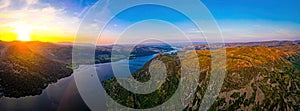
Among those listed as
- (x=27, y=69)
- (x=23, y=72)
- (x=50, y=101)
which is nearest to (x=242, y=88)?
(x=50, y=101)

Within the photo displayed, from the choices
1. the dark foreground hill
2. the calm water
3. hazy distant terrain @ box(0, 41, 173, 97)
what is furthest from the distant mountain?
the dark foreground hill

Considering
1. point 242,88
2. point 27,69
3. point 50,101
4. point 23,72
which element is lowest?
point 50,101

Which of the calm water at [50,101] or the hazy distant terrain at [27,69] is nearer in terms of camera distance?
the calm water at [50,101]

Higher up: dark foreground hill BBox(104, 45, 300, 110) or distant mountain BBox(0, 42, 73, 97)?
dark foreground hill BBox(104, 45, 300, 110)

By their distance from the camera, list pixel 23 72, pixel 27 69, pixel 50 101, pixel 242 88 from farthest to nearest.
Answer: pixel 27 69
pixel 23 72
pixel 50 101
pixel 242 88

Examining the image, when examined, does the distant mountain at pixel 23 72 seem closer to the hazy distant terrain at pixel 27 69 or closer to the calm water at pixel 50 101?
the hazy distant terrain at pixel 27 69

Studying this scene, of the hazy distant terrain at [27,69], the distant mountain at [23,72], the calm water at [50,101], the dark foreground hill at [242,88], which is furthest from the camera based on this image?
the hazy distant terrain at [27,69]

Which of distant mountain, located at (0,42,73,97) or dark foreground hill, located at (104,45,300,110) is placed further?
distant mountain, located at (0,42,73,97)

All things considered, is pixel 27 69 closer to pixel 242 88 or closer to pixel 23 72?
pixel 23 72

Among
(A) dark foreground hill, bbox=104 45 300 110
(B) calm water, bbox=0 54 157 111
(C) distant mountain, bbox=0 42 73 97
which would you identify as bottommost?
(B) calm water, bbox=0 54 157 111

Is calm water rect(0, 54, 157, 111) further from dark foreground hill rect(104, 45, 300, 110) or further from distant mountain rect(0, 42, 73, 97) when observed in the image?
dark foreground hill rect(104, 45, 300, 110)

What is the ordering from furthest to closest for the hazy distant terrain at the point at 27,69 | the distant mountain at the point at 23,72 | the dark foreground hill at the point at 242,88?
the hazy distant terrain at the point at 27,69 < the distant mountain at the point at 23,72 < the dark foreground hill at the point at 242,88

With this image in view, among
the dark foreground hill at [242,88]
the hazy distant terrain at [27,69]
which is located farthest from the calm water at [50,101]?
the dark foreground hill at [242,88]
